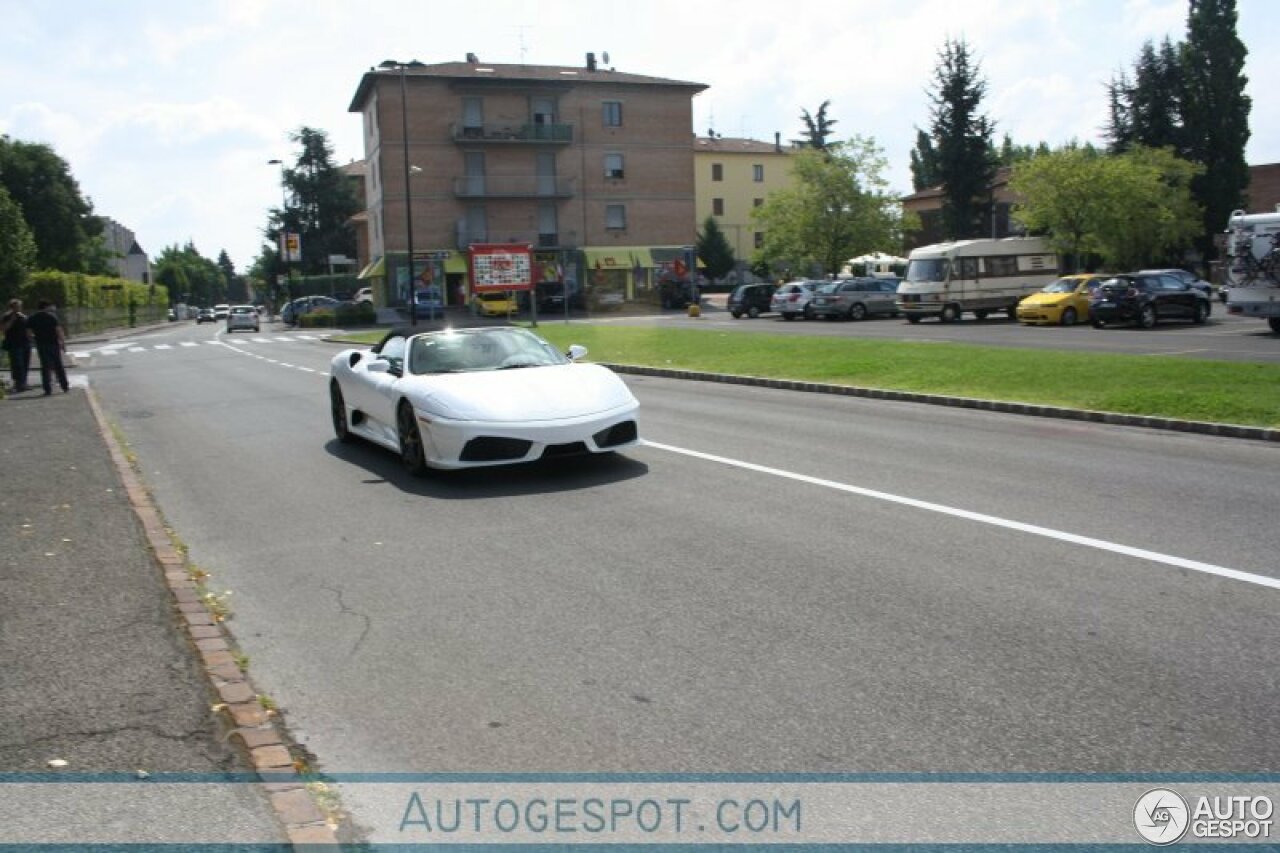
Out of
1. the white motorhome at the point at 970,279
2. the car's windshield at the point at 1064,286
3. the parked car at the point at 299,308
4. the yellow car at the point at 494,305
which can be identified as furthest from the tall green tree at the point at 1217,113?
the parked car at the point at 299,308

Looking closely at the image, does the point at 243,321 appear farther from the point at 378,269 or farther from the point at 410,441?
the point at 410,441

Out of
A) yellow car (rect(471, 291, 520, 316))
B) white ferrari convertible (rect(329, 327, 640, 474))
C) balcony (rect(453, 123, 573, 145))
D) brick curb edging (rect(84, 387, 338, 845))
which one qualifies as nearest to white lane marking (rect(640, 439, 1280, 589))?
white ferrari convertible (rect(329, 327, 640, 474))

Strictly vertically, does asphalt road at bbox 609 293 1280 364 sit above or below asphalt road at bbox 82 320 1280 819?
above

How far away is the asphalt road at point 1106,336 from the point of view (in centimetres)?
2202

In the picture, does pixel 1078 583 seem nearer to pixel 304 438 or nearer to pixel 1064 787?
pixel 1064 787

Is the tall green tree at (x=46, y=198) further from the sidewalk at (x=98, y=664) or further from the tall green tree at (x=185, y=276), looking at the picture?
the sidewalk at (x=98, y=664)

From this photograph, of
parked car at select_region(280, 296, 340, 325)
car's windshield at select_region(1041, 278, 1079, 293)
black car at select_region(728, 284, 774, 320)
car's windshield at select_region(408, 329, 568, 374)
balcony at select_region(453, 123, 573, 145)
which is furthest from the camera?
parked car at select_region(280, 296, 340, 325)

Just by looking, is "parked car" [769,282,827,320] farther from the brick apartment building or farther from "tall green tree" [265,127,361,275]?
"tall green tree" [265,127,361,275]

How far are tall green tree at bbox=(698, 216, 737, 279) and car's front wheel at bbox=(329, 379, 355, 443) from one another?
243ft

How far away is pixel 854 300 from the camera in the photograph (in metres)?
43.7

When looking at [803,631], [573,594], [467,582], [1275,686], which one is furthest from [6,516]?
[1275,686]

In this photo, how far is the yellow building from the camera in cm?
9338

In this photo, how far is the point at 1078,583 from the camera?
5852mm

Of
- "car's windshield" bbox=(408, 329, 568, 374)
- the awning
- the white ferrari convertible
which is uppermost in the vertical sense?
the awning
